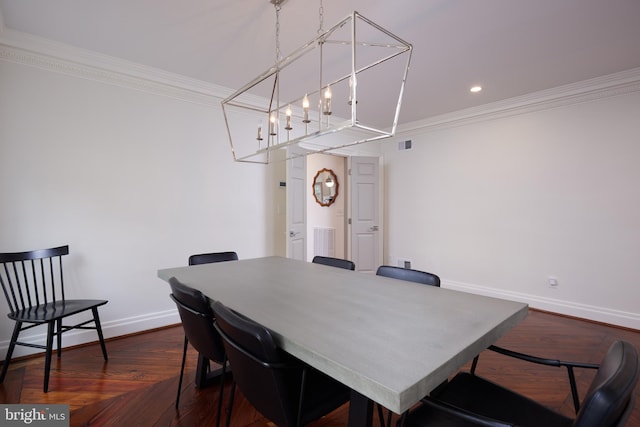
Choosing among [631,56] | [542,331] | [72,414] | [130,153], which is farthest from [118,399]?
[631,56]

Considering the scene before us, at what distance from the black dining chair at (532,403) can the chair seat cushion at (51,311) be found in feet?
7.90

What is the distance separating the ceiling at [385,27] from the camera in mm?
2049

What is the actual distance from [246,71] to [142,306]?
8.47 feet

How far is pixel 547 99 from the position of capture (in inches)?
140

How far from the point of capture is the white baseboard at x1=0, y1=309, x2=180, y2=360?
2467mm

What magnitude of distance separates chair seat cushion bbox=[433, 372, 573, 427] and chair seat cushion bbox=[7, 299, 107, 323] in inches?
98.6

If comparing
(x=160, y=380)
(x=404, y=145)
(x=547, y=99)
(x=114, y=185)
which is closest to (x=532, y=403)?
(x=160, y=380)

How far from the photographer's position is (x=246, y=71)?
9.87 feet

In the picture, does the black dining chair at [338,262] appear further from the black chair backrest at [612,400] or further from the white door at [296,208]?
the black chair backrest at [612,400]

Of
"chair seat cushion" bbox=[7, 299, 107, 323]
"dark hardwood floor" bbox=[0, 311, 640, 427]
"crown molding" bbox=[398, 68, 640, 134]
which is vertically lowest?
"dark hardwood floor" bbox=[0, 311, 640, 427]

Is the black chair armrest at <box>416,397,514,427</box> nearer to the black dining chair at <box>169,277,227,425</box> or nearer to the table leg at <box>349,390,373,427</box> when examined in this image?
the table leg at <box>349,390,373,427</box>

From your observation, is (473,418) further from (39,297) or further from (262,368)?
(39,297)

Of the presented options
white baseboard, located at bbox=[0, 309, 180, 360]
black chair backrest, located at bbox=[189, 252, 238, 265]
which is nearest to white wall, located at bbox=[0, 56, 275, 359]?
white baseboard, located at bbox=[0, 309, 180, 360]

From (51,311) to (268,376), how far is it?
2165 millimetres
